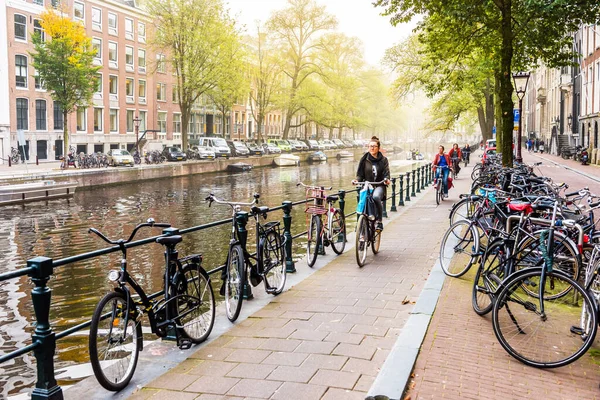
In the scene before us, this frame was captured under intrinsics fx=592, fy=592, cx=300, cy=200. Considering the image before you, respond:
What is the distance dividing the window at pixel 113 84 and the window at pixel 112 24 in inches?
156

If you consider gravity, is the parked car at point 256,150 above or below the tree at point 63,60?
below

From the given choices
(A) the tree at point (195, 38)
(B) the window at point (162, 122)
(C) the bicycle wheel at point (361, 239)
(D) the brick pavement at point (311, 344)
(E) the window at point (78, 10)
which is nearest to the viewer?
(D) the brick pavement at point (311, 344)

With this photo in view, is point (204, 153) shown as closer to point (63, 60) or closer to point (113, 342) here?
point (63, 60)

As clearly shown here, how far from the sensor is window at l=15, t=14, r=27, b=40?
42.4 metres

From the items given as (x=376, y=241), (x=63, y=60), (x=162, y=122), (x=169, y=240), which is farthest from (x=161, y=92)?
(x=169, y=240)

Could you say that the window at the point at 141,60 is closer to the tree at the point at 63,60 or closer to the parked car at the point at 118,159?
the parked car at the point at 118,159

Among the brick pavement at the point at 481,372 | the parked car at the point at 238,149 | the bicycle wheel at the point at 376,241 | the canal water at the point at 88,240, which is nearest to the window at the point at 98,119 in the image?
the parked car at the point at 238,149

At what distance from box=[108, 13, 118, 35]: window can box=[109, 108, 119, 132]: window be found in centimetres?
699

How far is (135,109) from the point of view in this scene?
56.7m

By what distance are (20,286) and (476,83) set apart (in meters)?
25.4

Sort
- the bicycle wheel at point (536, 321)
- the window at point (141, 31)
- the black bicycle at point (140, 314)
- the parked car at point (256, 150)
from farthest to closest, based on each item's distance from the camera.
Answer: the window at point (141, 31) → the parked car at point (256, 150) → the bicycle wheel at point (536, 321) → the black bicycle at point (140, 314)

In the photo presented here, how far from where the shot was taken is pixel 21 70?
141 ft

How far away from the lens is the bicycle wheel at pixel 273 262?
708 centimetres

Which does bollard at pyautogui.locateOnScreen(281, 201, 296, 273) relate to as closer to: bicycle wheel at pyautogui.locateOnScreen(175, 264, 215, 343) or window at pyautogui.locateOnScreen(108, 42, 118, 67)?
bicycle wheel at pyautogui.locateOnScreen(175, 264, 215, 343)
